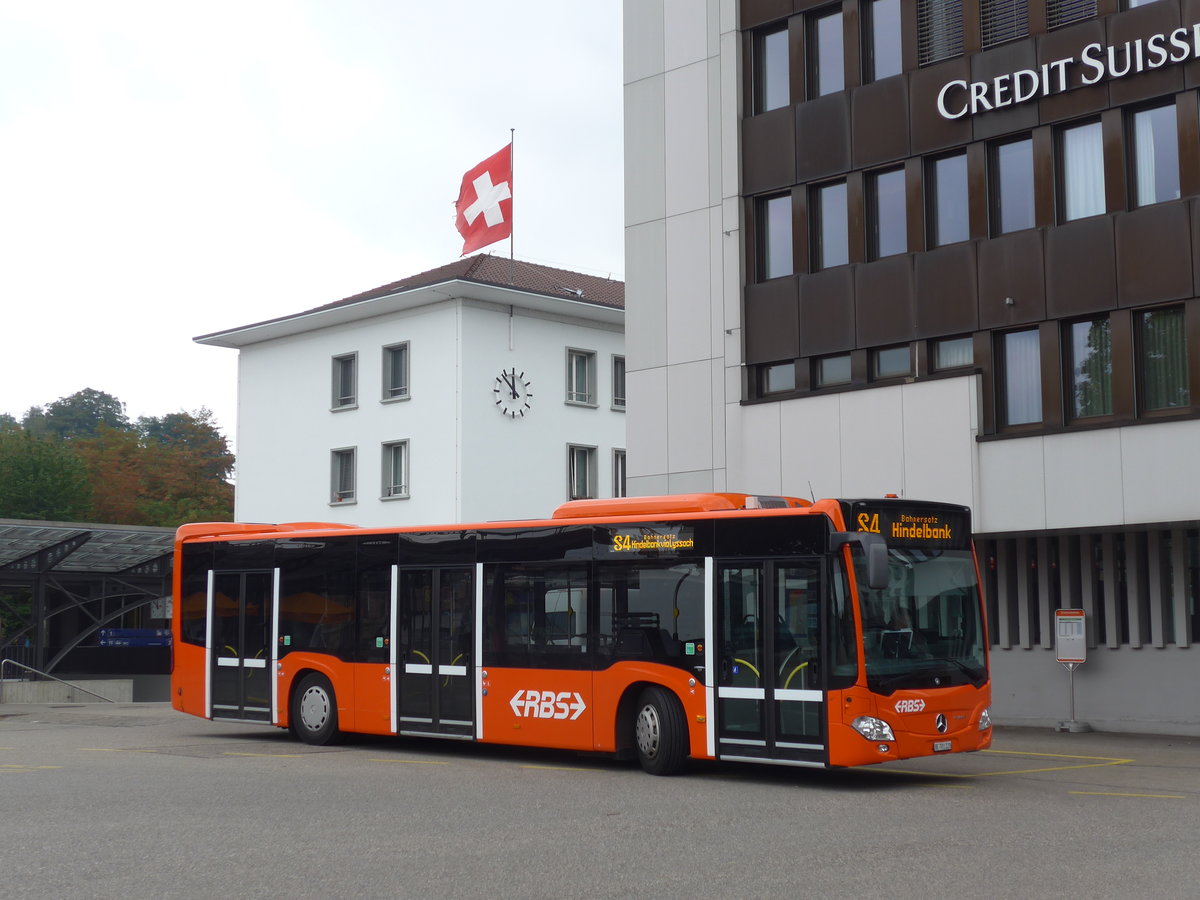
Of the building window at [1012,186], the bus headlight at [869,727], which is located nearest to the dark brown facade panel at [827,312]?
the building window at [1012,186]

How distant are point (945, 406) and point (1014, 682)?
176 inches

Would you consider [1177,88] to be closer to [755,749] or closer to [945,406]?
[945,406]

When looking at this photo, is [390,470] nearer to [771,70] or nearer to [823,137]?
[771,70]

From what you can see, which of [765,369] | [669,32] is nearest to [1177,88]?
[765,369]

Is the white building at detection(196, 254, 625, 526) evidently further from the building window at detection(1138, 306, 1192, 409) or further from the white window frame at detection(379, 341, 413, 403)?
the building window at detection(1138, 306, 1192, 409)

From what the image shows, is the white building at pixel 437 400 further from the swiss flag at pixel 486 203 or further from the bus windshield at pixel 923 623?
the bus windshield at pixel 923 623

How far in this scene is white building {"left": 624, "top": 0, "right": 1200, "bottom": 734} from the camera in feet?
70.6

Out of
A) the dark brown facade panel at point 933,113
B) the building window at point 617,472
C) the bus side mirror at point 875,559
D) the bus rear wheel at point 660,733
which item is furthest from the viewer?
the building window at point 617,472

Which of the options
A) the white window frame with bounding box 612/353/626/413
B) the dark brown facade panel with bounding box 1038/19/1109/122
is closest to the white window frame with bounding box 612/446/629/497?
the white window frame with bounding box 612/353/626/413

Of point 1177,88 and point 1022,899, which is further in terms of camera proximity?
point 1177,88

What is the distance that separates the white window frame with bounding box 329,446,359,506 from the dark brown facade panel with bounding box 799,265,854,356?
69.3 ft

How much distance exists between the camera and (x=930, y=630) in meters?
14.4

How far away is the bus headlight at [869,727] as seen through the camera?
13711mm

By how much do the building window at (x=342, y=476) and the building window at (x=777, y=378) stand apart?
20.4m
